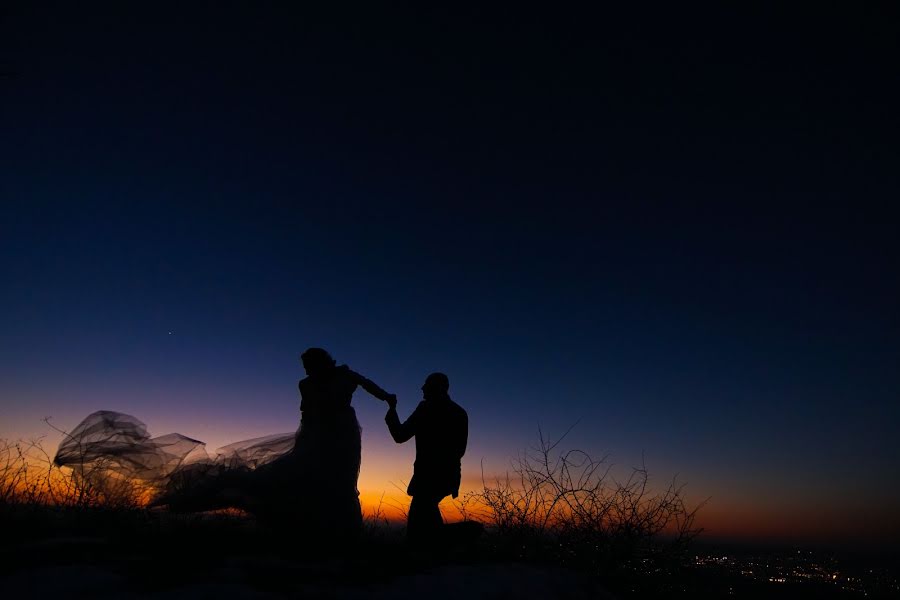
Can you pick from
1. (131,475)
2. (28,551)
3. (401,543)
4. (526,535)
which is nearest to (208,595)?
(28,551)

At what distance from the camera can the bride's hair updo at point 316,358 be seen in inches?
264

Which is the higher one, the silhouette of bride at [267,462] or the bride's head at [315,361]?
the bride's head at [315,361]

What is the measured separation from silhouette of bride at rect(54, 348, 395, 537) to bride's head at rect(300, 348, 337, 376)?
0.04 feet

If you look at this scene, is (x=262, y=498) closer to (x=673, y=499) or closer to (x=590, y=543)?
(x=590, y=543)

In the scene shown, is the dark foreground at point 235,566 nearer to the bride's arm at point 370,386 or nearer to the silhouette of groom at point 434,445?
the silhouette of groom at point 434,445

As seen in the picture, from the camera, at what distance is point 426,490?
627 centimetres

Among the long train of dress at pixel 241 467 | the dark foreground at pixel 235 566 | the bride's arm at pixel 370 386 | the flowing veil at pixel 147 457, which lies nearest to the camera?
the dark foreground at pixel 235 566

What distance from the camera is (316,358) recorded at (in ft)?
22.0

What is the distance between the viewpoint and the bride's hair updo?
6.70m

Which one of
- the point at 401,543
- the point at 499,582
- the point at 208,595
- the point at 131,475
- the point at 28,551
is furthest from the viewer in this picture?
the point at 131,475

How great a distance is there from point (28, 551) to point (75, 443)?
3.48m

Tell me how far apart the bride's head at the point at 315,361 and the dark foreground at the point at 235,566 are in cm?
209

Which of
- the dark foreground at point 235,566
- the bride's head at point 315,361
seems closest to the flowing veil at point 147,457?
the dark foreground at point 235,566

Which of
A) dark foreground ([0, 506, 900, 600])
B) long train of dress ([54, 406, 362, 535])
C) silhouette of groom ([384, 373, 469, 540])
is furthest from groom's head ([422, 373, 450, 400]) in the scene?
dark foreground ([0, 506, 900, 600])
